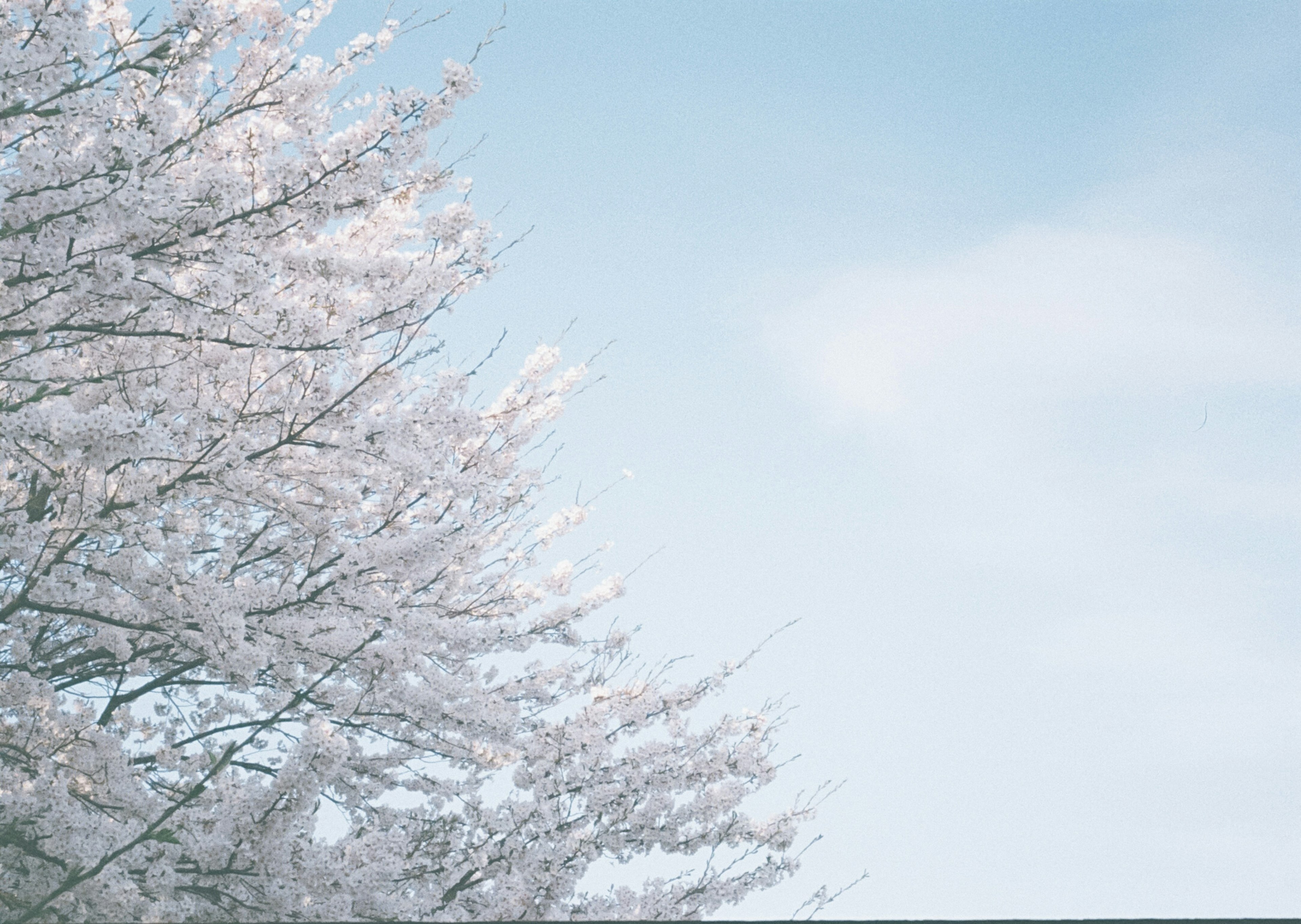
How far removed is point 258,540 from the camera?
24.4ft

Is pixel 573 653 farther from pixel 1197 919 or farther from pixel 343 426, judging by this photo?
pixel 1197 919

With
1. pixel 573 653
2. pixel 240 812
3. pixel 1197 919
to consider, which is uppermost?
pixel 573 653

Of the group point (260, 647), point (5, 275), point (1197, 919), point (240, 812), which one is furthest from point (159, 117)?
point (1197, 919)

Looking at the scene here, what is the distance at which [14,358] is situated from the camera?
478 cm

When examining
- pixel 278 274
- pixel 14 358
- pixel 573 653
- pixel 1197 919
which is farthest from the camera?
pixel 573 653

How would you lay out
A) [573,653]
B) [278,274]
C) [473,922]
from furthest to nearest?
[573,653]
[278,274]
[473,922]

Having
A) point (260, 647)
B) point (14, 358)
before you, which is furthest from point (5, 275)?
point (260, 647)

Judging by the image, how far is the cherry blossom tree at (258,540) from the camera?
15.7ft

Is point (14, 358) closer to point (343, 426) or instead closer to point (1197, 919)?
point (343, 426)

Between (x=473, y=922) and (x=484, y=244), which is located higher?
(x=484, y=244)

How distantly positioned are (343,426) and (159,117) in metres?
2.09

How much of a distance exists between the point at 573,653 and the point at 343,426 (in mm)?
3252

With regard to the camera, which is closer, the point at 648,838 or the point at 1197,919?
the point at 1197,919

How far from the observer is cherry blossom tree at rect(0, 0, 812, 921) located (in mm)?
4773
